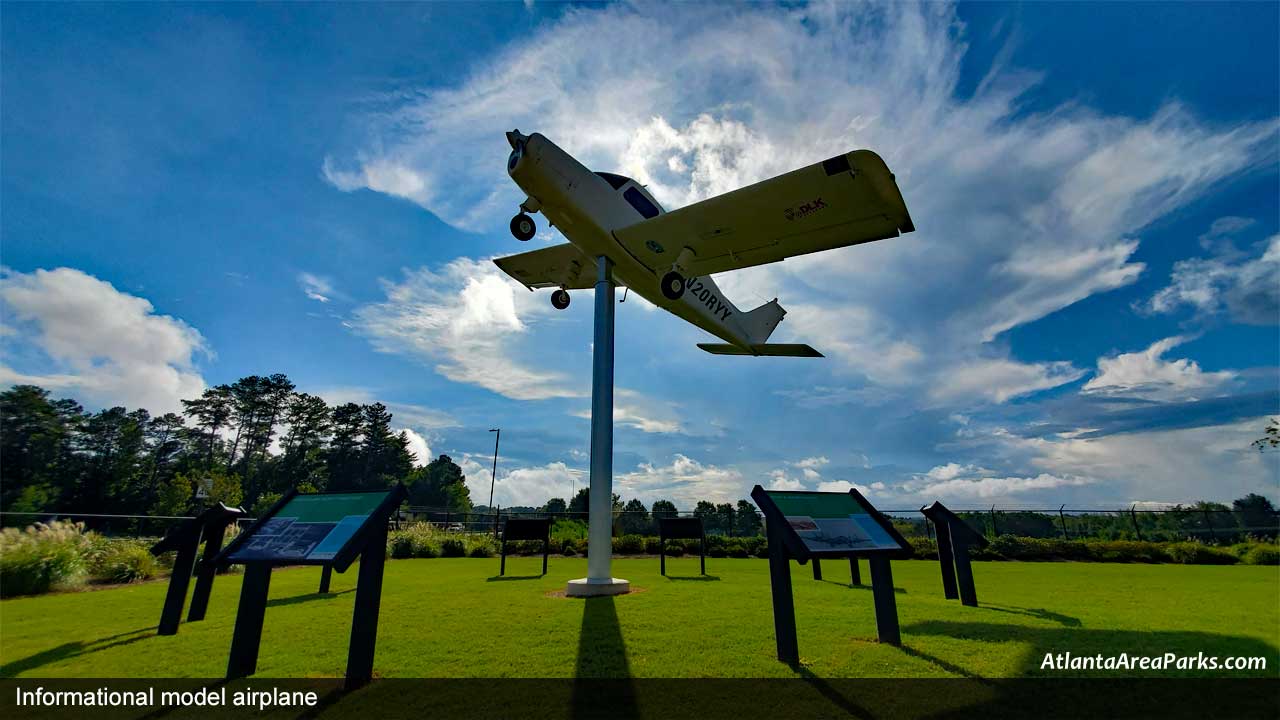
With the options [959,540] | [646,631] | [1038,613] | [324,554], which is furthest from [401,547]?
[1038,613]

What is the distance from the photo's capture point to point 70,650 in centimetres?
534

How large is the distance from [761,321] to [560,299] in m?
7.04

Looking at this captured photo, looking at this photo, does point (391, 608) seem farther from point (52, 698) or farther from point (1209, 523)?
point (1209, 523)

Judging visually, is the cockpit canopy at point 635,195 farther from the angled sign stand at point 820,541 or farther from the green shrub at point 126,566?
the green shrub at point 126,566

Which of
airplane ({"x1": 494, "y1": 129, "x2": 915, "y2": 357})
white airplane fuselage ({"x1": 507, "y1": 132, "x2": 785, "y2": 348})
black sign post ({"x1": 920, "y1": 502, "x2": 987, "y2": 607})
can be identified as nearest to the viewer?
black sign post ({"x1": 920, "y1": 502, "x2": 987, "y2": 607})

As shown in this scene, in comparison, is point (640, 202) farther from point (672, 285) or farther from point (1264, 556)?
point (1264, 556)

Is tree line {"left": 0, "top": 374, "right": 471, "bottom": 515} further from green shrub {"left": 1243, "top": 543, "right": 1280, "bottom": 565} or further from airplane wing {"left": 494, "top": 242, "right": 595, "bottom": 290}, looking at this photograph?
green shrub {"left": 1243, "top": 543, "right": 1280, "bottom": 565}

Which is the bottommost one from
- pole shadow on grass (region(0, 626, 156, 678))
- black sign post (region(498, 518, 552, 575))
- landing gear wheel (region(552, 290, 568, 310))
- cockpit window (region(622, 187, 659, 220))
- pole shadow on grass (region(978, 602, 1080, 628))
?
pole shadow on grass (region(0, 626, 156, 678))

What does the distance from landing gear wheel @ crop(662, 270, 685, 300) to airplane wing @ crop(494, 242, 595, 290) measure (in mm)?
3331

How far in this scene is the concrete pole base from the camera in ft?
27.3

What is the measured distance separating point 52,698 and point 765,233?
1129 centimetres

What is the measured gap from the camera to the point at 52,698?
3.90 m

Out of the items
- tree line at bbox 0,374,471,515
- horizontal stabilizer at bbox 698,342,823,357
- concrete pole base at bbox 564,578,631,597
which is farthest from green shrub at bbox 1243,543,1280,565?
tree line at bbox 0,374,471,515

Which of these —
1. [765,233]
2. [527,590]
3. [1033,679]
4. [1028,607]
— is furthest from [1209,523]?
[527,590]
